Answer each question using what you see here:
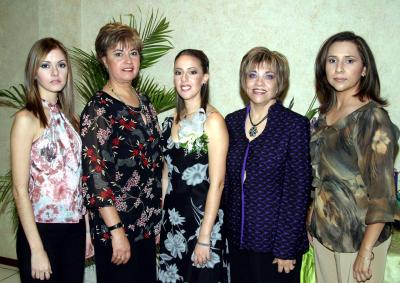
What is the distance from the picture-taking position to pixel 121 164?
2014mm

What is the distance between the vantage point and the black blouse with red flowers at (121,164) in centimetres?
194

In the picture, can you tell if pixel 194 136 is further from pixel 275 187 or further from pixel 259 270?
pixel 259 270

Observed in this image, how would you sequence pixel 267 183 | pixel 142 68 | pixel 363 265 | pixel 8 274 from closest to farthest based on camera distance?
pixel 363 265
pixel 267 183
pixel 142 68
pixel 8 274

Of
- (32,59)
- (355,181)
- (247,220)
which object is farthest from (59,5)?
(355,181)

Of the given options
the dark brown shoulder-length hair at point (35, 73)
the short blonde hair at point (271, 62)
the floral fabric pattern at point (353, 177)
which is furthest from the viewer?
the short blonde hair at point (271, 62)

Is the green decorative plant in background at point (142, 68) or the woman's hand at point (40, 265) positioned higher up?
the green decorative plant in background at point (142, 68)

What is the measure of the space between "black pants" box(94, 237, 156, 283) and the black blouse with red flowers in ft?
0.18

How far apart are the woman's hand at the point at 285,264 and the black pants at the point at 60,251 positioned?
3.39 ft

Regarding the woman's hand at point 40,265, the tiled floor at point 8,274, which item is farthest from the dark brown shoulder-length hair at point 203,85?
the tiled floor at point 8,274

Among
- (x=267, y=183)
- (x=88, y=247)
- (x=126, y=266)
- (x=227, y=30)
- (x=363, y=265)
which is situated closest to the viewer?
(x=363, y=265)

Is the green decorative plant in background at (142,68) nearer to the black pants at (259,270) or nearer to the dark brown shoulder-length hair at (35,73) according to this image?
the dark brown shoulder-length hair at (35,73)

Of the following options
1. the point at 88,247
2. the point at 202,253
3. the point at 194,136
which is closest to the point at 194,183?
the point at 194,136

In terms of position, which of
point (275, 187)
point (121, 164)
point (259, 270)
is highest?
point (121, 164)

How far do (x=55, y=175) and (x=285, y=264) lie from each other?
124 centimetres
